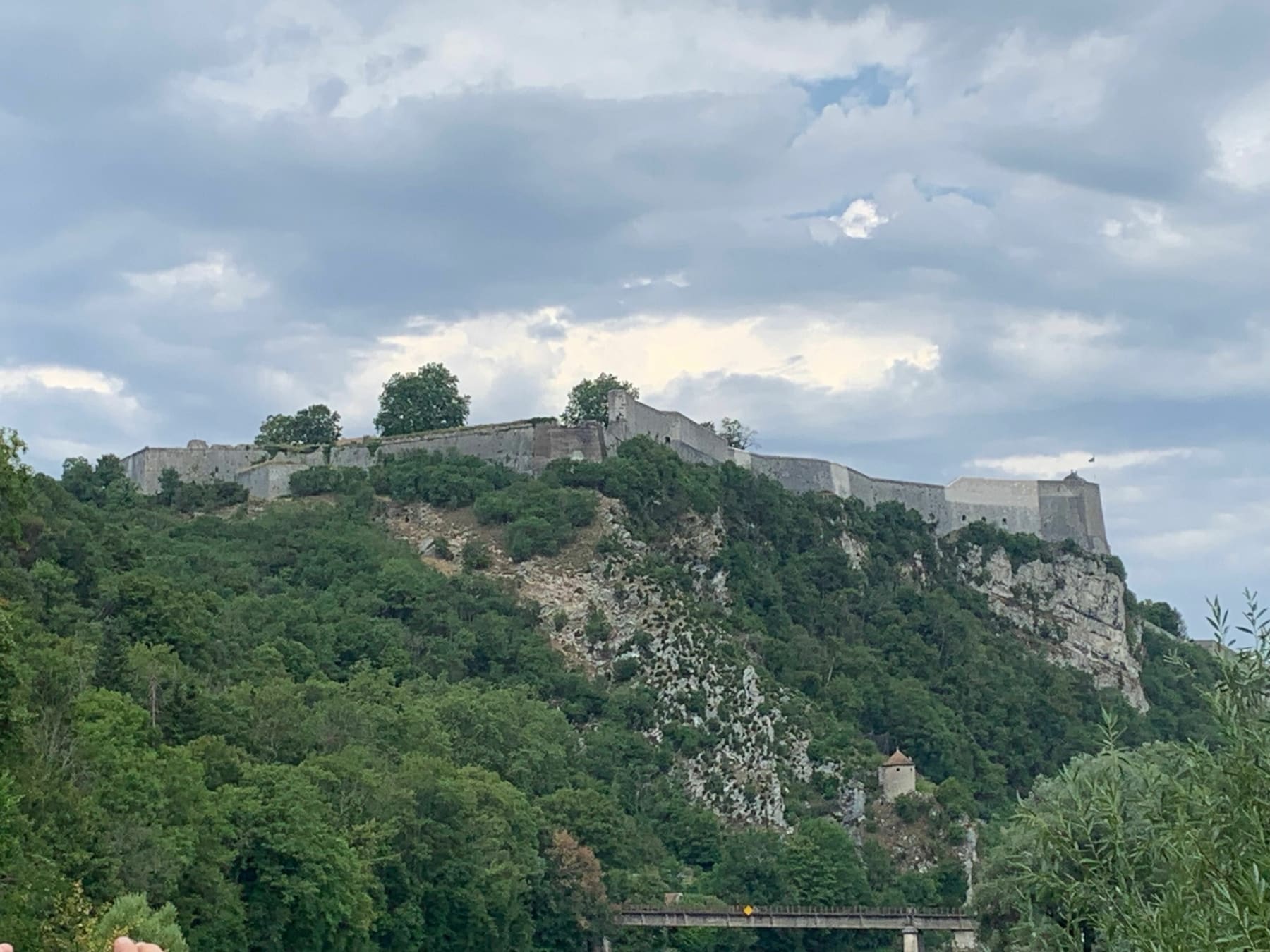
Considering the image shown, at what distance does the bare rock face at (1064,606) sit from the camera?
489 feet

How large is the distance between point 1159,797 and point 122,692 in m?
43.4

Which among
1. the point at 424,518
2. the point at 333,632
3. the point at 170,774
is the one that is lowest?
the point at 170,774

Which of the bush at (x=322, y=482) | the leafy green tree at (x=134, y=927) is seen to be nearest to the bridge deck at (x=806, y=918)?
the bush at (x=322, y=482)

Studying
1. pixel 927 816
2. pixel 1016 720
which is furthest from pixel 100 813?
pixel 1016 720

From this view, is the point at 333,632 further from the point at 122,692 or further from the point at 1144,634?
the point at 1144,634

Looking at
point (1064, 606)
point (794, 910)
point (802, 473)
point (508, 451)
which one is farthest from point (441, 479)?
point (1064, 606)

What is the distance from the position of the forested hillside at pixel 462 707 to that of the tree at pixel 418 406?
12.9 m

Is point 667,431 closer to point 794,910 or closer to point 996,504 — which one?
point 996,504

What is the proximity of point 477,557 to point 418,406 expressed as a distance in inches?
976

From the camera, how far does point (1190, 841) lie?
27.4 m

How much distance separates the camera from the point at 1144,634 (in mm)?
162250

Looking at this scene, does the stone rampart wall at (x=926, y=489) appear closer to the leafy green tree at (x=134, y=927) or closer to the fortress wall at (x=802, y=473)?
the fortress wall at (x=802, y=473)

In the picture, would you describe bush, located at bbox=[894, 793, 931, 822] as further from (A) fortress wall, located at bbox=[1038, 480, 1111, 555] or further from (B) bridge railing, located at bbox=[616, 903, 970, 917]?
(A) fortress wall, located at bbox=[1038, 480, 1111, 555]

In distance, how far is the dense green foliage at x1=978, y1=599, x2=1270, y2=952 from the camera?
83.1 ft
